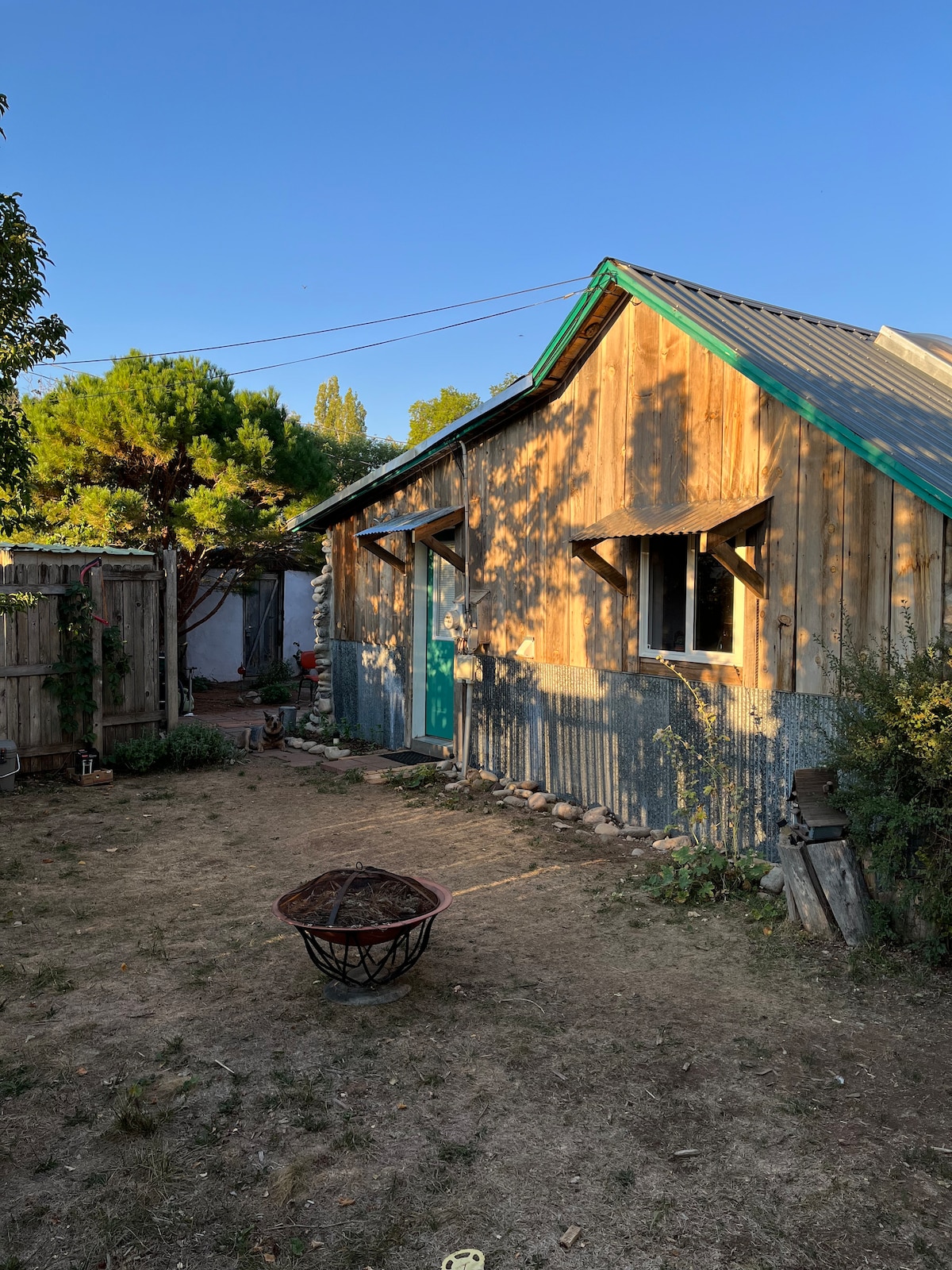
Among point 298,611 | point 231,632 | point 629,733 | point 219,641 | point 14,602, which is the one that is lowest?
point 629,733

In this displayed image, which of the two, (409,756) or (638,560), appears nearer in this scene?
(638,560)

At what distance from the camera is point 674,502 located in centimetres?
746

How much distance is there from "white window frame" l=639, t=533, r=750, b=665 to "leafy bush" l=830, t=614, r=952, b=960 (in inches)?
58.1

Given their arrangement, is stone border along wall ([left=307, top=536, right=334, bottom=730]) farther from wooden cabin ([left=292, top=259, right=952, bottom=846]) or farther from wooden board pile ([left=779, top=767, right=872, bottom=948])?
wooden board pile ([left=779, top=767, right=872, bottom=948])

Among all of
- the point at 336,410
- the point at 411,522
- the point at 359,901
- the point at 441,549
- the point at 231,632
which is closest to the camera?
the point at 359,901

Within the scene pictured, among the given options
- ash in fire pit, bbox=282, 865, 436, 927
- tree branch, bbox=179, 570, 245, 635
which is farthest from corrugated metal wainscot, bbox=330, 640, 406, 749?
ash in fire pit, bbox=282, 865, 436, 927

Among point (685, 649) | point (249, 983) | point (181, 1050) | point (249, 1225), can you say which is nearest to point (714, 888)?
point (685, 649)

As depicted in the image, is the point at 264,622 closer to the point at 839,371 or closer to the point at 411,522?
the point at 411,522

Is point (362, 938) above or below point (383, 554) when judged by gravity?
below

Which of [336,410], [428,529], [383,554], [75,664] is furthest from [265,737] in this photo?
[336,410]

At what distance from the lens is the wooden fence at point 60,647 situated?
9625 millimetres

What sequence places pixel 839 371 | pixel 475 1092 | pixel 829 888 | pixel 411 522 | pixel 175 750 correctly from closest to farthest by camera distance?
pixel 475 1092, pixel 829 888, pixel 839 371, pixel 411 522, pixel 175 750

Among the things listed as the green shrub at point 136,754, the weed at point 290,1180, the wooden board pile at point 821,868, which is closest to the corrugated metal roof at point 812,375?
the wooden board pile at point 821,868

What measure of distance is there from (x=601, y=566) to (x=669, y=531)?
115cm
